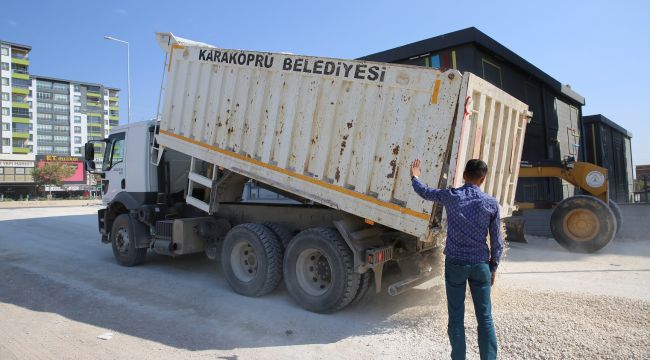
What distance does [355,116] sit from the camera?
5152 millimetres

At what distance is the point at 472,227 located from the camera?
11.5ft

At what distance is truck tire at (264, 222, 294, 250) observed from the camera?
6008 millimetres

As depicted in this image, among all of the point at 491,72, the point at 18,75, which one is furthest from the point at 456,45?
the point at 18,75

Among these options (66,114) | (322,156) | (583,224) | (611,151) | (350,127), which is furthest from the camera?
(66,114)

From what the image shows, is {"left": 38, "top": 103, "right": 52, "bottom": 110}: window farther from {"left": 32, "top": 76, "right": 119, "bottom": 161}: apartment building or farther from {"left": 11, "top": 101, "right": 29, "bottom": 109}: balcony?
{"left": 11, "top": 101, "right": 29, "bottom": 109}: balcony

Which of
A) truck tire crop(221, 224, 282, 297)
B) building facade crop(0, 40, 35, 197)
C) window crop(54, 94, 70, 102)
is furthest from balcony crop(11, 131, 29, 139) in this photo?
truck tire crop(221, 224, 282, 297)

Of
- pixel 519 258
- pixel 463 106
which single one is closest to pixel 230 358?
pixel 463 106

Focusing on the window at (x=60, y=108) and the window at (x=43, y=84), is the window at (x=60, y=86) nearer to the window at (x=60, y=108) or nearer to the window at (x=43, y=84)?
the window at (x=43, y=84)

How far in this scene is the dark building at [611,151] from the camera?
20.2 meters

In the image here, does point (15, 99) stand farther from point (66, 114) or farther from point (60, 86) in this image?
point (60, 86)

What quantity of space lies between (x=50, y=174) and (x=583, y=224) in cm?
6259

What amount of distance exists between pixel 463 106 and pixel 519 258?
5.56 meters

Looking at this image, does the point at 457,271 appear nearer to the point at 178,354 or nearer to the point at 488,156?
the point at 488,156

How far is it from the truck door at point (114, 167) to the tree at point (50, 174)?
187ft
